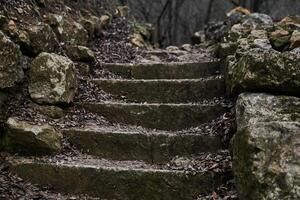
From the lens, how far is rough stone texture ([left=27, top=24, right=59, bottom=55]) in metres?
5.02

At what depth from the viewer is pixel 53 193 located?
4059 mm

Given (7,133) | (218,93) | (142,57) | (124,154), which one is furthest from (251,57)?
(142,57)

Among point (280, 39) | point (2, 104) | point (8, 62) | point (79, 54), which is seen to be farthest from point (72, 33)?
point (280, 39)

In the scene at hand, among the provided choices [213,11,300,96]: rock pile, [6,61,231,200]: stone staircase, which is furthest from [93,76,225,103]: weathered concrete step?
[213,11,300,96]: rock pile

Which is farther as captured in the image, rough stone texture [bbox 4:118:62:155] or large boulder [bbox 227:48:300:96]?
rough stone texture [bbox 4:118:62:155]

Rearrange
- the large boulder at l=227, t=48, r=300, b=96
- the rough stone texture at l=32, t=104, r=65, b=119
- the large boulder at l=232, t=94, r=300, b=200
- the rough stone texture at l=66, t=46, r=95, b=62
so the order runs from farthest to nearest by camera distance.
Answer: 1. the rough stone texture at l=66, t=46, r=95, b=62
2. the rough stone texture at l=32, t=104, r=65, b=119
3. the large boulder at l=227, t=48, r=300, b=96
4. the large boulder at l=232, t=94, r=300, b=200

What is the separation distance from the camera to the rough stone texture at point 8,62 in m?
4.38

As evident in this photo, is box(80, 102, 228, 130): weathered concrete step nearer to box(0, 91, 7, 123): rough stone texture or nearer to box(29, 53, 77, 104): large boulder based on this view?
box(29, 53, 77, 104): large boulder

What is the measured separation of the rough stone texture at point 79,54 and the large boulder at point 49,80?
79cm

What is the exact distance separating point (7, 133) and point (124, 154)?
1.18 meters

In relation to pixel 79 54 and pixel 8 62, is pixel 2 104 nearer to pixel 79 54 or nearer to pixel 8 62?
pixel 8 62

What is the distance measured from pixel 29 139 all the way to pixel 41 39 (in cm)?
141

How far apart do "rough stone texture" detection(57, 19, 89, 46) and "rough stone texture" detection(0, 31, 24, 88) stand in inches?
53.9

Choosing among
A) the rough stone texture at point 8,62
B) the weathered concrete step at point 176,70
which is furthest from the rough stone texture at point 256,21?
the rough stone texture at point 8,62
